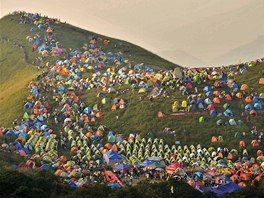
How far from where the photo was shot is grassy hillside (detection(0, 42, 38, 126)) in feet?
285

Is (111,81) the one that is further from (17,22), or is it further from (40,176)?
(17,22)

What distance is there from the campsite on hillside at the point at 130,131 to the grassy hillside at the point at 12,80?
0.55 m

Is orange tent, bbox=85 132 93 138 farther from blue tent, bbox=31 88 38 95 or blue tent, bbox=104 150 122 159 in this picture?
blue tent, bbox=31 88 38 95

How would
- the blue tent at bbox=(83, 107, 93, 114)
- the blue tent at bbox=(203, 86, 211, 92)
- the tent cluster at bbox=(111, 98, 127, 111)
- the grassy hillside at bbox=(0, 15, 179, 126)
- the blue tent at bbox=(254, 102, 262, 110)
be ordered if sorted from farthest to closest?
the grassy hillside at bbox=(0, 15, 179, 126), the tent cluster at bbox=(111, 98, 127, 111), the blue tent at bbox=(83, 107, 93, 114), the blue tent at bbox=(203, 86, 211, 92), the blue tent at bbox=(254, 102, 262, 110)

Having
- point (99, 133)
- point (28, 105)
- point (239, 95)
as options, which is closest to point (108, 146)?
point (99, 133)

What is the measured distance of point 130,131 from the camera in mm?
73312

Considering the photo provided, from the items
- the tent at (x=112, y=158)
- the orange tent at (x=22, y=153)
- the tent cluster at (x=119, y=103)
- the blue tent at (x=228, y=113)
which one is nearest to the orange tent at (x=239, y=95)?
the blue tent at (x=228, y=113)

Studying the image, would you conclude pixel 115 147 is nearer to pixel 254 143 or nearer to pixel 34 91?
pixel 254 143

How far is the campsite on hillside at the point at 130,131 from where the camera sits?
44344 mm

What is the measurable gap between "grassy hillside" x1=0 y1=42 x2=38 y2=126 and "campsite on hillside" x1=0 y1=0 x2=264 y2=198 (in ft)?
1.80

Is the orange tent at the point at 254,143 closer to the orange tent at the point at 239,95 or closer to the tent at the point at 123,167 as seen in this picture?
the orange tent at the point at 239,95

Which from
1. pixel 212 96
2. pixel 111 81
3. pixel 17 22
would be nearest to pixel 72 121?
pixel 111 81

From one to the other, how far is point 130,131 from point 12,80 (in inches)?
2147

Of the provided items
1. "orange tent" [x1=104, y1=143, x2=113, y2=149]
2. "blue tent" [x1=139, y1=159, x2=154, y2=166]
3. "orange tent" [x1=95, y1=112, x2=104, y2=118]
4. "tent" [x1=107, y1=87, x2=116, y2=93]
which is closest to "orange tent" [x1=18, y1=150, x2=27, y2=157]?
"orange tent" [x1=104, y1=143, x2=113, y2=149]
